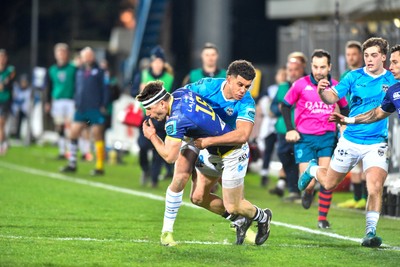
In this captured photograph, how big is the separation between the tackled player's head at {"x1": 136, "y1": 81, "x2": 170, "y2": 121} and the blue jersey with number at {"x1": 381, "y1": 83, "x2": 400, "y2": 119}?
238 centimetres

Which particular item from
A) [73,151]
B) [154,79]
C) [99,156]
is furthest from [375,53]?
[73,151]

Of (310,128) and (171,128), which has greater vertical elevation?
(171,128)

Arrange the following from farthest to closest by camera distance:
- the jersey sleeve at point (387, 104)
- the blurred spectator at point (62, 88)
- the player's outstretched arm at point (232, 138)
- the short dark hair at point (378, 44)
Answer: the blurred spectator at point (62, 88) → the short dark hair at point (378, 44) → the jersey sleeve at point (387, 104) → the player's outstretched arm at point (232, 138)

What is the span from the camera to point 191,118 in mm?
10594

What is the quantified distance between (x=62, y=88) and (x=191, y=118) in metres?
13.4

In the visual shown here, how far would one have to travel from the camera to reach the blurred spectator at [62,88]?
23422mm

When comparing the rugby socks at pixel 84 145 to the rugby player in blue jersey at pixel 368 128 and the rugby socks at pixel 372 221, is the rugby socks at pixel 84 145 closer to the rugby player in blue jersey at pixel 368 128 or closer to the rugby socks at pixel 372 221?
the rugby player in blue jersey at pixel 368 128

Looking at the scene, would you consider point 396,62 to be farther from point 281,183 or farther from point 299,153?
point 281,183

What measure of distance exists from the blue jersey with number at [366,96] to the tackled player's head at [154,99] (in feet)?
8.02

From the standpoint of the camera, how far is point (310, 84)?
13938 mm

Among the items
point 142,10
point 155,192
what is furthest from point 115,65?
point 155,192

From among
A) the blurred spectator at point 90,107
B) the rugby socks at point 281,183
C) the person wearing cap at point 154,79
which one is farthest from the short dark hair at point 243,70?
the blurred spectator at point 90,107

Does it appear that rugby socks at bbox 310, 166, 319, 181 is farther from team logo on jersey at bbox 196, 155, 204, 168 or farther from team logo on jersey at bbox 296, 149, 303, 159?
team logo on jersey at bbox 196, 155, 204, 168

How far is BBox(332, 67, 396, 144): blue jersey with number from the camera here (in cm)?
1195
